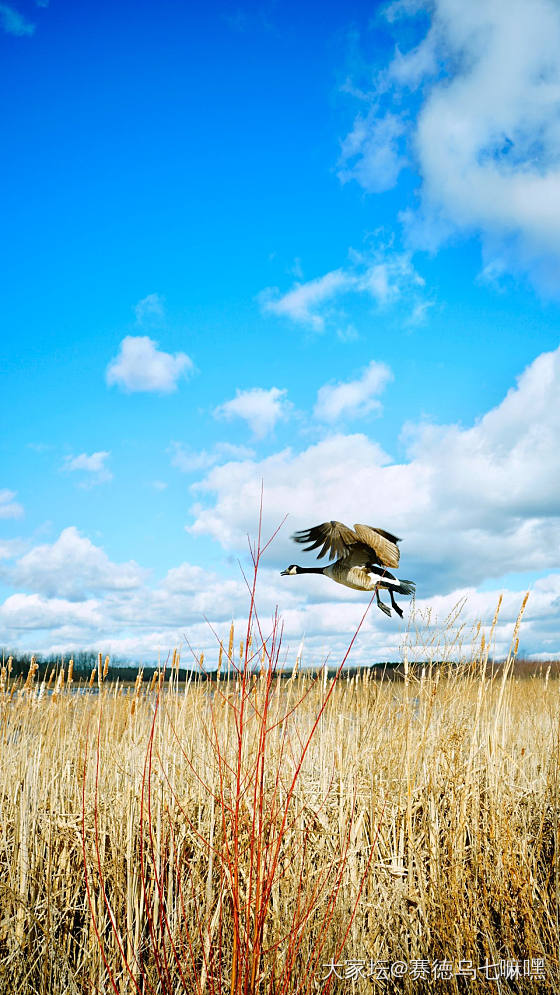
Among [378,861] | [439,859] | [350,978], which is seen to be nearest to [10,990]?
[350,978]

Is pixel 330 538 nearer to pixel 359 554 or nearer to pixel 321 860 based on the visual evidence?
pixel 359 554

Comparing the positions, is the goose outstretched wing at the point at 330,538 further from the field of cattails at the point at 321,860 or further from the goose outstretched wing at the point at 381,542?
the field of cattails at the point at 321,860

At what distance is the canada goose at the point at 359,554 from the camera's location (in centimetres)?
555

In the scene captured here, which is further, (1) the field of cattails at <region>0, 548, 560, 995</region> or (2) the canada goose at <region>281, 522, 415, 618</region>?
(2) the canada goose at <region>281, 522, 415, 618</region>

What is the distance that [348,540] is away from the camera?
6.00 metres

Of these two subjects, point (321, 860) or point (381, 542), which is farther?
point (381, 542)

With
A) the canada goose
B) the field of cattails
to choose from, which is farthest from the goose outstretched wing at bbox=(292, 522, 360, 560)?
the field of cattails

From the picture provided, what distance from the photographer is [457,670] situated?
4.16m

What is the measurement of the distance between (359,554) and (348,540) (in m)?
0.17

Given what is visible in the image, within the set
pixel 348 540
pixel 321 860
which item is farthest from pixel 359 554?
pixel 321 860

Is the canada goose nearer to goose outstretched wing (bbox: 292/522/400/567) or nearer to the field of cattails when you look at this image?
goose outstretched wing (bbox: 292/522/400/567)

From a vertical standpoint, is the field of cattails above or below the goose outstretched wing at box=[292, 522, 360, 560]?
below

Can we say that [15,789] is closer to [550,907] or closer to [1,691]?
[1,691]

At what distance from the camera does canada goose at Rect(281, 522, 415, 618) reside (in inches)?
219
